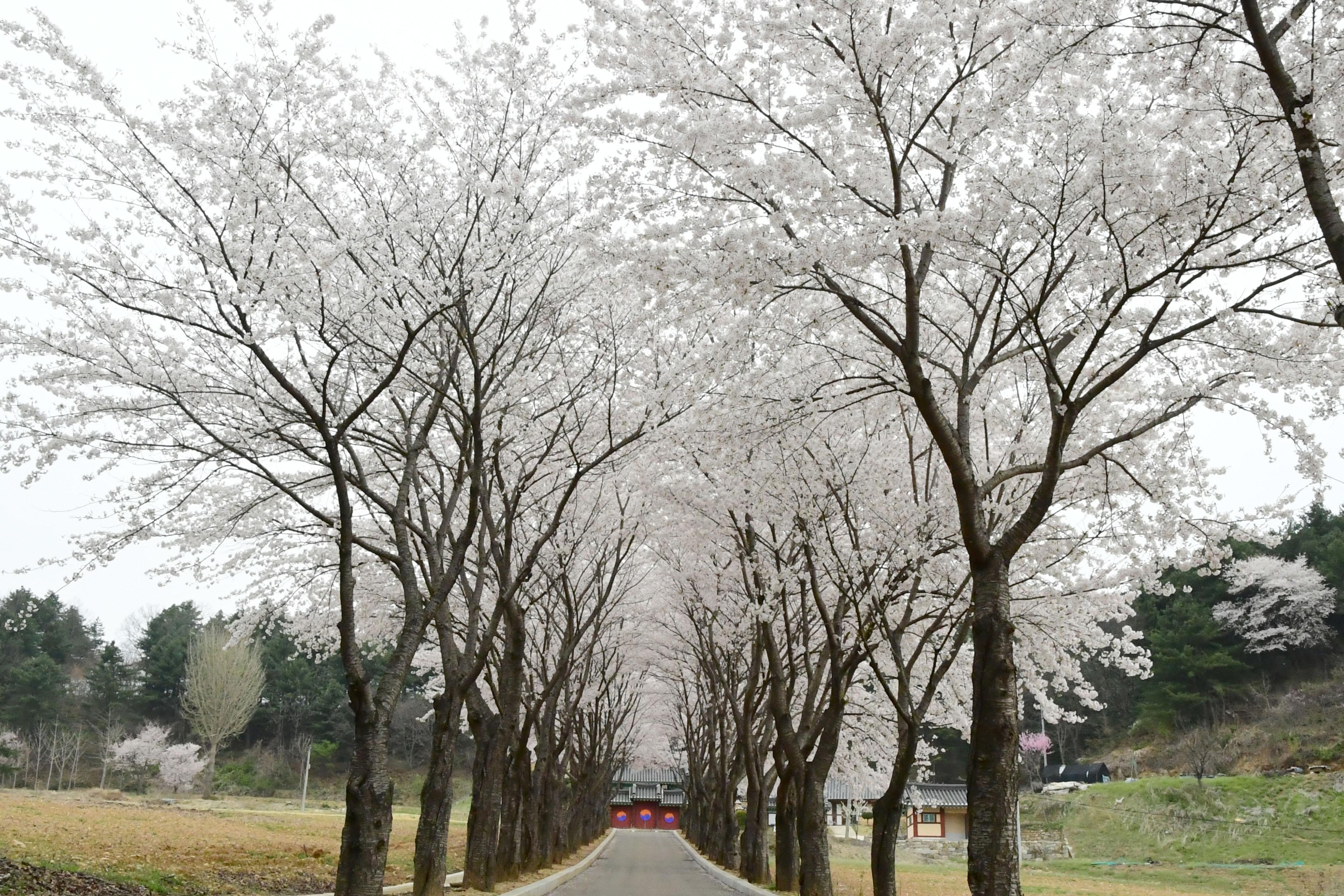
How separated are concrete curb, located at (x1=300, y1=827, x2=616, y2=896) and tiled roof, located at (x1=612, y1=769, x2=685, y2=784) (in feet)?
175

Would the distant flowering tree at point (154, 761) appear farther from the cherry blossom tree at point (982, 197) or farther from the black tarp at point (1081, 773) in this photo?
the cherry blossom tree at point (982, 197)

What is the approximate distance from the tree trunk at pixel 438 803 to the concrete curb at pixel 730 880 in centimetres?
482

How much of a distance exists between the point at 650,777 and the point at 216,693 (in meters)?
37.2

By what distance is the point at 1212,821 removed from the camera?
3766cm

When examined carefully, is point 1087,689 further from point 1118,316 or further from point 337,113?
point 337,113

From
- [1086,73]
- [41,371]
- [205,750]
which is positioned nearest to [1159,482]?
[1086,73]

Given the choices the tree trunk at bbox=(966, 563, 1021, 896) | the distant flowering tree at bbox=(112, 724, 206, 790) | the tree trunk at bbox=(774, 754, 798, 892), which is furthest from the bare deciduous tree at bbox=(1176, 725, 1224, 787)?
the distant flowering tree at bbox=(112, 724, 206, 790)

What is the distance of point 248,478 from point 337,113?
637 cm

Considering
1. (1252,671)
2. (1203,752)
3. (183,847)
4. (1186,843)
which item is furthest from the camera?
(1252,671)

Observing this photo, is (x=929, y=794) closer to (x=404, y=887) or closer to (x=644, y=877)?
(x=644, y=877)

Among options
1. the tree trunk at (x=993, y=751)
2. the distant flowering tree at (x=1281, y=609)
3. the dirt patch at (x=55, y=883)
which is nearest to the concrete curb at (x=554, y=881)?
the dirt patch at (x=55, y=883)

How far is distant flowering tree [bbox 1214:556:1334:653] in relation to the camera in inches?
1730

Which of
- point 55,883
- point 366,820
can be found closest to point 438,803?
point 366,820

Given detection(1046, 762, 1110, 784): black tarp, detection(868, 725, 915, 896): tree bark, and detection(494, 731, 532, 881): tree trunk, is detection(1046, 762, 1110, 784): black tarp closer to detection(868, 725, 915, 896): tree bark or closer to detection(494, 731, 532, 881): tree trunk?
detection(494, 731, 532, 881): tree trunk
